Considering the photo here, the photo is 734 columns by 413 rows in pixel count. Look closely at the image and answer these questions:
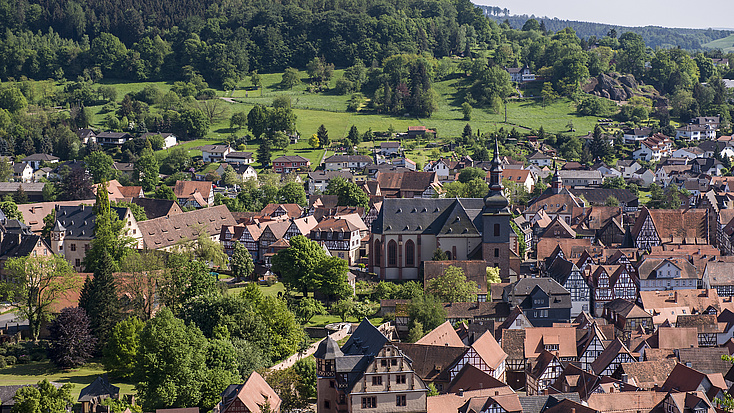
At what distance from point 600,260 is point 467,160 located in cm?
5871

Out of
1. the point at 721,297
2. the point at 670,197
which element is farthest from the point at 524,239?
the point at 670,197

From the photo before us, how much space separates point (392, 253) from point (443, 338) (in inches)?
1003

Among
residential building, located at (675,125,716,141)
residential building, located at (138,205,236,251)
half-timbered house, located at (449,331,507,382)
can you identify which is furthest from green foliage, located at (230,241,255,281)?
residential building, located at (675,125,716,141)

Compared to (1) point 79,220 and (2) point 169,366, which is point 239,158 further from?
(2) point 169,366

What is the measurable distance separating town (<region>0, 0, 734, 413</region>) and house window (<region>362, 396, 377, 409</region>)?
26 centimetres

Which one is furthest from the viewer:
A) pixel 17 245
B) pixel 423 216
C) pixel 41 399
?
pixel 423 216

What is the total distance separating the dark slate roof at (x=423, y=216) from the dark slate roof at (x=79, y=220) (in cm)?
2457

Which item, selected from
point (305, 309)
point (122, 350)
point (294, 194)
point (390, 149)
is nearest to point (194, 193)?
point (294, 194)

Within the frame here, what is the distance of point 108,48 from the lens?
653ft

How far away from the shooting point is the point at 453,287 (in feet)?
240

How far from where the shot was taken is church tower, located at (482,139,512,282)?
8056cm

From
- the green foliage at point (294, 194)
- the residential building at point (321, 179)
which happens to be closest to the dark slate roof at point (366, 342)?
the green foliage at point (294, 194)

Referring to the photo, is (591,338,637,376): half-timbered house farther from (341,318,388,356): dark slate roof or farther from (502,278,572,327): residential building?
(341,318,388,356): dark slate roof

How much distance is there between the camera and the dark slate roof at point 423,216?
84875 millimetres
